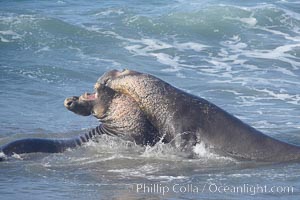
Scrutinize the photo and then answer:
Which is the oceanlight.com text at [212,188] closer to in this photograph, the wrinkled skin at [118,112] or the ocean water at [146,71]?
the ocean water at [146,71]

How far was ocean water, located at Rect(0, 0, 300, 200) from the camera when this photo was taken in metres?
7.38

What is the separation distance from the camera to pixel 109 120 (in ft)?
28.7

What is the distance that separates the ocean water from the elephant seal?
0.15 meters

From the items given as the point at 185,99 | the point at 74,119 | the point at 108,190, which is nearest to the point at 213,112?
the point at 185,99

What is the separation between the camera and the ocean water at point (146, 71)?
7.38 m

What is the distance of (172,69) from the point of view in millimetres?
15883

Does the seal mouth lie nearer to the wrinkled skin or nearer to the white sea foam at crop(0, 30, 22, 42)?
the wrinkled skin

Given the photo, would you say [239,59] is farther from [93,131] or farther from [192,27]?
[93,131]

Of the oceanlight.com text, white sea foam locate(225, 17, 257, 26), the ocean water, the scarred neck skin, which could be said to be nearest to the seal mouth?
the scarred neck skin

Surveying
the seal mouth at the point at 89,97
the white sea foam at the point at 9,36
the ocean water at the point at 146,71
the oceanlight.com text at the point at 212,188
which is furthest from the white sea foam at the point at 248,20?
the oceanlight.com text at the point at 212,188

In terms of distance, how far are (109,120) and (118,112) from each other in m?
0.17

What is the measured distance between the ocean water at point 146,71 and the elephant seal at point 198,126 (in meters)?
0.15

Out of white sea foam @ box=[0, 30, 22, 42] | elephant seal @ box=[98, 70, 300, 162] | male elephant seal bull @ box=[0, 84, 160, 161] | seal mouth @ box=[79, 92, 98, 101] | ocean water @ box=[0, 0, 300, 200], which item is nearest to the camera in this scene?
ocean water @ box=[0, 0, 300, 200]

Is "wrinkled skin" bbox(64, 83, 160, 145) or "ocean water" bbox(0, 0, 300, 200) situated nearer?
"ocean water" bbox(0, 0, 300, 200)
